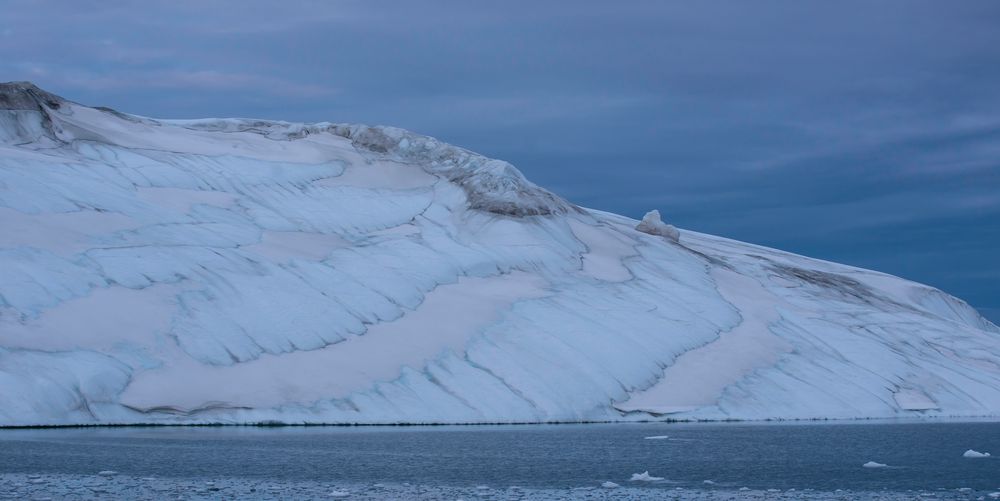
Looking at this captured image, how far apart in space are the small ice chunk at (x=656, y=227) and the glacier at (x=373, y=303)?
1.68 metres

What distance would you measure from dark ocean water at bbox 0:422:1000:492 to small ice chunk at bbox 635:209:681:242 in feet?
64.4

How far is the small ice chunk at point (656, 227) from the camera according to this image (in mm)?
50062

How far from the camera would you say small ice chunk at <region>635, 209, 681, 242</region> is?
164ft

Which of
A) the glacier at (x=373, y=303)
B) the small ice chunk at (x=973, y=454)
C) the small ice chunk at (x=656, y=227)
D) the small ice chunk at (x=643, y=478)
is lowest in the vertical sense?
the small ice chunk at (x=643, y=478)

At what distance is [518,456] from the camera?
76.3 feet

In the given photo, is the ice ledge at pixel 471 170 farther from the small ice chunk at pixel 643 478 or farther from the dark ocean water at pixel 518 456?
the small ice chunk at pixel 643 478

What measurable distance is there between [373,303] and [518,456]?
1185 centimetres

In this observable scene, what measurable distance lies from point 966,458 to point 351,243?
20195 mm

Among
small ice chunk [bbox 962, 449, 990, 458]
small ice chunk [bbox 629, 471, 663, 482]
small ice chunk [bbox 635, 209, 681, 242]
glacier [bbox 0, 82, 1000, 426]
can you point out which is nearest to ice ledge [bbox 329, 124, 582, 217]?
glacier [bbox 0, 82, 1000, 426]

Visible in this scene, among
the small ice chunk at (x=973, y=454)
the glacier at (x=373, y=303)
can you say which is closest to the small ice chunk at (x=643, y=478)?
the small ice chunk at (x=973, y=454)

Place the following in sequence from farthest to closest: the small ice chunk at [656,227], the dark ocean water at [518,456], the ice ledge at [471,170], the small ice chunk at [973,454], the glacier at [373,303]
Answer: the small ice chunk at [656,227] < the ice ledge at [471,170] < the glacier at [373,303] < the small ice chunk at [973,454] < the dark ocean water at [518,456]

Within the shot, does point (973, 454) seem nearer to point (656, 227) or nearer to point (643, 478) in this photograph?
point (643, 478)

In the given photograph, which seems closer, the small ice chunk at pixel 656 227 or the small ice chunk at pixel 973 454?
the small ice chunk at pixel 973 454

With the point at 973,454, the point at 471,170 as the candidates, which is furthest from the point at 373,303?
the point at 973,454
